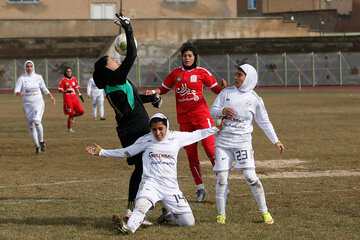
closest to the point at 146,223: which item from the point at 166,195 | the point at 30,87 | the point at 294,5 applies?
the point at 166,195

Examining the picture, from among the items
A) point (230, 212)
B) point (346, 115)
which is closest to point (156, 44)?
point (346, 115)

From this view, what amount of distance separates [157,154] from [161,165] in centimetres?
15

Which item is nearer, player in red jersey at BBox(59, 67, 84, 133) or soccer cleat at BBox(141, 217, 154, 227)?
soccer cleat at BBox(141, 217, 154, 227)

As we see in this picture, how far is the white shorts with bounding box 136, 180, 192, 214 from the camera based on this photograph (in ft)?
29.6

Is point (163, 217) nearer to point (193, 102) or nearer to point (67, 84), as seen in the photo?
point (193, 102)

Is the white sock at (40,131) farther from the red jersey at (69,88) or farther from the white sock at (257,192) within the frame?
the white sock at (257,192)

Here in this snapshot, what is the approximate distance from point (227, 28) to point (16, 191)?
56.0 metres

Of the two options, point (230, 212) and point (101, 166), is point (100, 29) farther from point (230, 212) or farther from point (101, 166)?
point (230, 212)

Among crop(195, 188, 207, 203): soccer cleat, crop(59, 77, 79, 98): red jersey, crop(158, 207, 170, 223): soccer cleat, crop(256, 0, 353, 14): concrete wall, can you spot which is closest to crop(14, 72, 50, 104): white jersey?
crop(59, 77, 79, 98): red jersey

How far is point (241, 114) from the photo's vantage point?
9.62m

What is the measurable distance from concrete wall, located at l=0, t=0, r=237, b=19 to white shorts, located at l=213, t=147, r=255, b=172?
60214mm

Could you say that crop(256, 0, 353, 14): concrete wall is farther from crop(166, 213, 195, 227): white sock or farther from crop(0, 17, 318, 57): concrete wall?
crop(166, 213, 195, 227): white sock

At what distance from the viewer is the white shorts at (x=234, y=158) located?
944cm

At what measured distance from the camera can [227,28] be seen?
6694 cm
